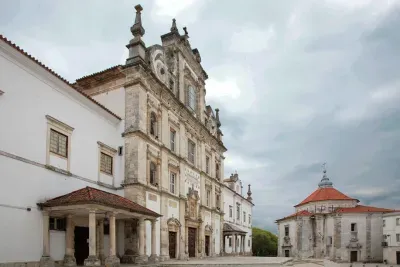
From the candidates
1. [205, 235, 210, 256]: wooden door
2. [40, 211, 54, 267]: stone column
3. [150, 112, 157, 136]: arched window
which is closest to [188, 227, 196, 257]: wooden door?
[205, 235, 210, 256]: wooden door

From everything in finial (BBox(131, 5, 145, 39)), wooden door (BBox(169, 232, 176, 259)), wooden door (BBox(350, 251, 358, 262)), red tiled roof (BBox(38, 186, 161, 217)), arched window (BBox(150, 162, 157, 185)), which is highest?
finial (BBox(131, 5, 145, 39))

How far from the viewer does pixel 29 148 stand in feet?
50.9

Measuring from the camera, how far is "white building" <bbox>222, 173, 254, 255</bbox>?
4266 cm

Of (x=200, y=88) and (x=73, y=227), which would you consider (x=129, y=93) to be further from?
(x=200, y=88)

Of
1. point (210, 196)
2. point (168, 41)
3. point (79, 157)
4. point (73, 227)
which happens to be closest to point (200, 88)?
point (168, 41)

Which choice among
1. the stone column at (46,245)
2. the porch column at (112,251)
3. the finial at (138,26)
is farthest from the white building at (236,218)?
the stone column at (46,245)

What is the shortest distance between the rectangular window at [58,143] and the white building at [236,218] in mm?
24325

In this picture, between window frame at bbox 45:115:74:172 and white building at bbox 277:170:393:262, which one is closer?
window frame at bbox 45:115:74:172

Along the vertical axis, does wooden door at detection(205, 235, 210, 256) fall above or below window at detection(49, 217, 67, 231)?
below

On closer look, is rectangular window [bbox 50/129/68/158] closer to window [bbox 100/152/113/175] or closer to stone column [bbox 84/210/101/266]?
window [bbox 100/152/113/175]

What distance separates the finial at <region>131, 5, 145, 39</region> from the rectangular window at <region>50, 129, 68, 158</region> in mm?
8650

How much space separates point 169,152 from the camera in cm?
2594

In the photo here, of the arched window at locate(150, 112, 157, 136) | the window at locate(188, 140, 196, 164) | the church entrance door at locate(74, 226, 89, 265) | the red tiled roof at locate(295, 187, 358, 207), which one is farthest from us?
the red tiled roof at locate(295, 187, 358, 207)

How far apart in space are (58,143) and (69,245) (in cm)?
467
